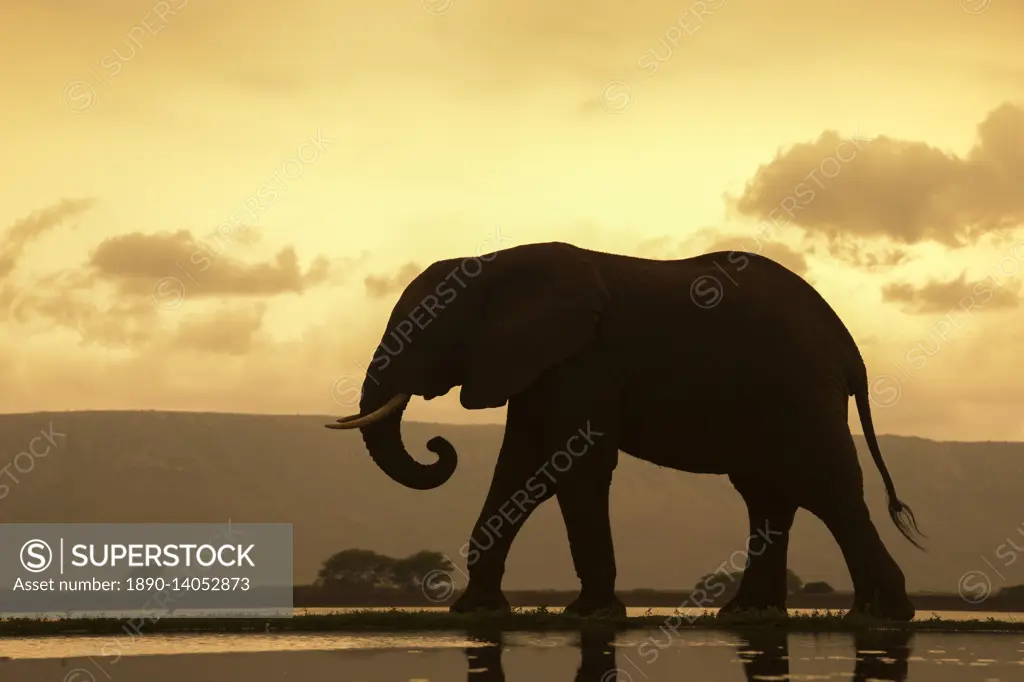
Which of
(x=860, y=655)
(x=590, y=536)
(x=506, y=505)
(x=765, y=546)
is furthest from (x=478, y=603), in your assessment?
(x=860, y=655)

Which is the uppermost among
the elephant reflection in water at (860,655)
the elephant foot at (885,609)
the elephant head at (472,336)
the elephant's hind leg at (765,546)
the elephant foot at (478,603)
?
the elephant head at (472,336)

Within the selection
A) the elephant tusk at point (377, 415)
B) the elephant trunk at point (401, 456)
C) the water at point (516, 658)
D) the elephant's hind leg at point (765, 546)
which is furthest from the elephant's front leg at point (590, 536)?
the elephant's hind leg at point (765, 546)

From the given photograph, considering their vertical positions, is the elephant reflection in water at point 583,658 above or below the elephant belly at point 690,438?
below

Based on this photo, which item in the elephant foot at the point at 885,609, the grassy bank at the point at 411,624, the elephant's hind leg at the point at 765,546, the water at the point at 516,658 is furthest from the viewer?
the elephant's hind leg at the point at 765,546

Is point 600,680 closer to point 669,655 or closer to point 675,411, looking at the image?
point 669,655

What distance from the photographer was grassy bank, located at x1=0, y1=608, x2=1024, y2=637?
20.8m

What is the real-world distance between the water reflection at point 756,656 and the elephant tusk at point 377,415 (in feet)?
15.1

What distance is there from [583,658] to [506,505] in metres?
7.84

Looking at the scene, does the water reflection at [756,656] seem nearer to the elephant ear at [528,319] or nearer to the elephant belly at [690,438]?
the elephant belly at [690,438]

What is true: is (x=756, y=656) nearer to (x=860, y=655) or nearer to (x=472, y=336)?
(x=860, y=655)

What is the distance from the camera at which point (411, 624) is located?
2120 cm

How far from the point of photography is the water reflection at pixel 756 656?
13.9 meters

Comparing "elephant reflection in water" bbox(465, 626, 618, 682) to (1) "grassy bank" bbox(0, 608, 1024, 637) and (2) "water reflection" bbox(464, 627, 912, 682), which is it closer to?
(2) "water reflection" bbox(464, 627, 912, 682)

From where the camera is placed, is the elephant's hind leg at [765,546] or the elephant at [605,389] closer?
the elephant at [605,389]
